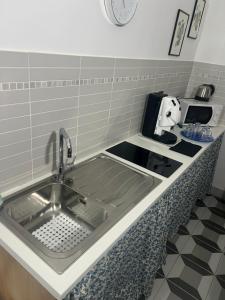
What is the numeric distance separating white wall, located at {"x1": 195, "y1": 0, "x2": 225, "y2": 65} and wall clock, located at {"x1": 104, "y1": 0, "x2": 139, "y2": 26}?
4.53 ft

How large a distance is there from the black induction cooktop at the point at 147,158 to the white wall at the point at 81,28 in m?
0.63

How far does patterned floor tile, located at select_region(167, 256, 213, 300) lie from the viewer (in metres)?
1.69

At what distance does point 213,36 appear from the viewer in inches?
92.7

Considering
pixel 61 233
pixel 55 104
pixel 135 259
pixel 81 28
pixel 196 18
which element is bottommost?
pixel 135 259

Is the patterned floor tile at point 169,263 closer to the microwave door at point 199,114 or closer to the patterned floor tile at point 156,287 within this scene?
the patterned floor tile at point 156,287

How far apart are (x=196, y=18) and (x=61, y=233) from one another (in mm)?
2189

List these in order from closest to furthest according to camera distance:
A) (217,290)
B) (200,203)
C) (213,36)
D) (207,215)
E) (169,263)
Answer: (217,290) → (169,263) → (213,36) → (207,215) → (200,203)

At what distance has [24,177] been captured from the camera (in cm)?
115

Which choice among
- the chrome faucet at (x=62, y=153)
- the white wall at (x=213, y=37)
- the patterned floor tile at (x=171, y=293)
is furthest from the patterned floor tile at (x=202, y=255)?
the chrome faucet at (x=62, y=153)

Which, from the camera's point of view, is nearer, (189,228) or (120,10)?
(120,10)

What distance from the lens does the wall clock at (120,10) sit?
1179mm

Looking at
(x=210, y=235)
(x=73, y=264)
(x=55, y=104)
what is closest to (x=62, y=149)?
(x=55, y=104)

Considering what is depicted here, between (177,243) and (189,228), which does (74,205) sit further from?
(189,228)

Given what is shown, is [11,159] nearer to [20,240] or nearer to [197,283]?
[20,240]
